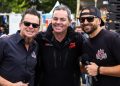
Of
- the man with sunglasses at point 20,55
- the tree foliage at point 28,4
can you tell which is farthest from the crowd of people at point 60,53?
the tree foliage at point 28,4

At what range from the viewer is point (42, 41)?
611 centimetres

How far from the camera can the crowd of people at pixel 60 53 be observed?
5.22m

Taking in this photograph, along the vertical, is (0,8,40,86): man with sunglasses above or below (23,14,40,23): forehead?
below

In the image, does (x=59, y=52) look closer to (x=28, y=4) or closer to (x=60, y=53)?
(x=60, y=53)

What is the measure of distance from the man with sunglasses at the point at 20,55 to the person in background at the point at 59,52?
0.54 metres

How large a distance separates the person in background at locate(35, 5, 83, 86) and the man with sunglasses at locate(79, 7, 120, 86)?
35cm

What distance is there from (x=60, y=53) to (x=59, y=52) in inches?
0.8

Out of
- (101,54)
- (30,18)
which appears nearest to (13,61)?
(30,18)

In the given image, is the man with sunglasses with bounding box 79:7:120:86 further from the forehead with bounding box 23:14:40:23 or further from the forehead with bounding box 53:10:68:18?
the forehead with bounding box 23:14:40:23

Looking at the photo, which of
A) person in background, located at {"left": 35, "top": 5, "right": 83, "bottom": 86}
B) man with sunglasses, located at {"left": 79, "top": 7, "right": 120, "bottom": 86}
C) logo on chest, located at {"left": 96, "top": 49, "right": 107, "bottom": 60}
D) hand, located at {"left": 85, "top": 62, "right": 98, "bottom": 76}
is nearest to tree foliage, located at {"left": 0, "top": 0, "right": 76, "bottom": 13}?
person in background, located at {"left": 35, "top": 5, "right": 83, "bottom": 86}

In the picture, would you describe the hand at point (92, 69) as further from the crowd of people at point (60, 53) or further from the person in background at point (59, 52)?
the person in background at point (59, 52)

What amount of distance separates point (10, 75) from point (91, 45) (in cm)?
118

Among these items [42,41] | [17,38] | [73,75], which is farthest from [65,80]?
[17,38]

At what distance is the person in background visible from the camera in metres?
6.00
